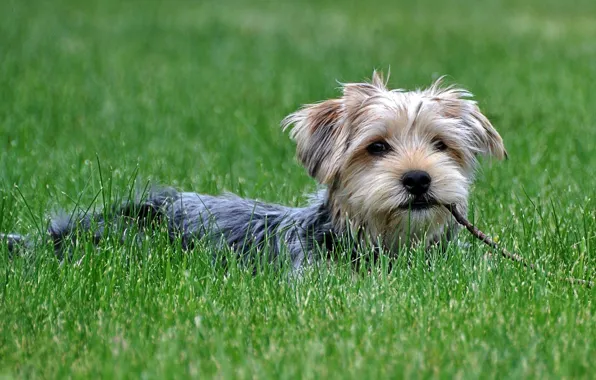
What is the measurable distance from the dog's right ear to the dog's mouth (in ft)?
1.62

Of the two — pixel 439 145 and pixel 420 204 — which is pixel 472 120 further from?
pixel 420 204

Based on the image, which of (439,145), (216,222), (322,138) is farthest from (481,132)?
(216,222)

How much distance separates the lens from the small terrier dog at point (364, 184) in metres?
5.55

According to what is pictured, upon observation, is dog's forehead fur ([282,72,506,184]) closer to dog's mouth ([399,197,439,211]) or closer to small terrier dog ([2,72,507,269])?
small terrier dog ([2,72,507,269])

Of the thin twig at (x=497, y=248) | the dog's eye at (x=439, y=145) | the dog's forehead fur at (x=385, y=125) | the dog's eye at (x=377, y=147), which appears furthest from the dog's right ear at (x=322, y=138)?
the thin twig at (x=497, y=248)

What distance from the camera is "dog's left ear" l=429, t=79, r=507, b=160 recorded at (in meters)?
5.96

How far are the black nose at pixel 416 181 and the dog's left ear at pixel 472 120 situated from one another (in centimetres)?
60

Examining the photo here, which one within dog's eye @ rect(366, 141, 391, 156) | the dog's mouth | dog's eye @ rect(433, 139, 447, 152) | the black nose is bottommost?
the dog's mouth

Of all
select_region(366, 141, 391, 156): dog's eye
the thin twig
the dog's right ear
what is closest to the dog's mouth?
the thin twig

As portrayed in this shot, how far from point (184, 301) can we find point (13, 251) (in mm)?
1332

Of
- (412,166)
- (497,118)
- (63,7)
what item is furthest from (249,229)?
(63,7)

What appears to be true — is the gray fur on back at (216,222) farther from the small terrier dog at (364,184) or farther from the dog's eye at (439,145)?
the dog's eye at (439,145)

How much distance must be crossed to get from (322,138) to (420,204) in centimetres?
79

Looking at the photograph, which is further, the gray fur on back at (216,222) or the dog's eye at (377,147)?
the gray fur on back at (216,222)
